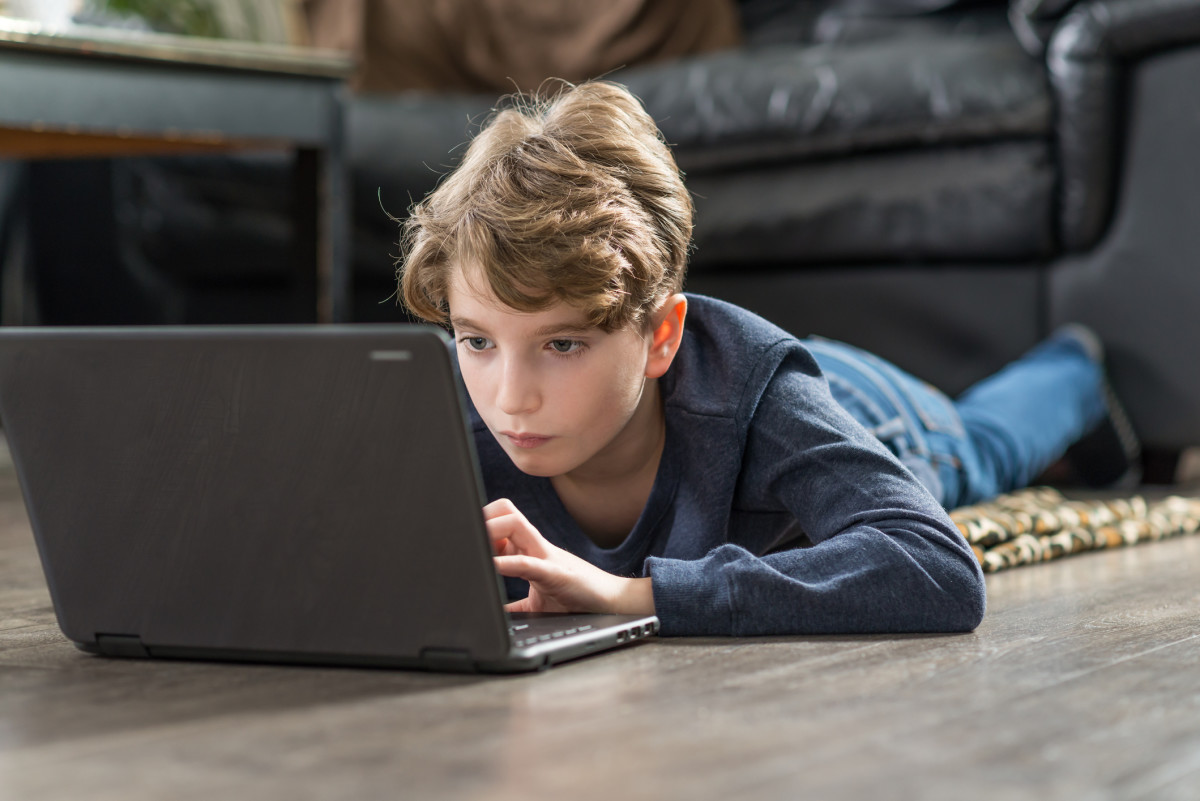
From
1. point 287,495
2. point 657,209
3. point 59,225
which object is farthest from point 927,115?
point 59,225

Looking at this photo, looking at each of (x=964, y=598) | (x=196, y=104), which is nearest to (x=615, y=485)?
(x=964, y=598)

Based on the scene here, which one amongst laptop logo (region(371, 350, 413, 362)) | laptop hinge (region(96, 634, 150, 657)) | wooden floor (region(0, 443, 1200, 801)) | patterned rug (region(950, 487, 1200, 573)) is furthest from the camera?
patterned rug (region(950, 487, 1200, 573))

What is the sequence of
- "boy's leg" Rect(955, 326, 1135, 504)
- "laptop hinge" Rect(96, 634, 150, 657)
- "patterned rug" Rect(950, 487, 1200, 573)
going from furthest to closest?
"boy's leg" Rect(955, 326, 1135, 504) < "patterned rug" Rect(950, 487, 1200, 573) < "laptop hinge" Rect(96, 634, 150, 657)

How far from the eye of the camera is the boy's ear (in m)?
0.89

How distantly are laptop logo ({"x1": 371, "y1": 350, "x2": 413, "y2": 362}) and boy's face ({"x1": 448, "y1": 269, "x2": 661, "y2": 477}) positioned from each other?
0.17 m

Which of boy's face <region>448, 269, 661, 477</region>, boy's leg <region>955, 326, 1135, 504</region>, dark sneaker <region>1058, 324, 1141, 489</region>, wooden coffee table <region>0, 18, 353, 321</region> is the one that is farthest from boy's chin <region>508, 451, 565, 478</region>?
dark sneaker <region>1058, 324, 1141, 489</region>

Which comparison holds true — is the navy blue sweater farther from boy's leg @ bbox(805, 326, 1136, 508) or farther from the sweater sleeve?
boy's leg @ bbox(805, 326, 1136, 508)

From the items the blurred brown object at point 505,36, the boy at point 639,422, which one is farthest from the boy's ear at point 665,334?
the blurred brown object at point 505,36

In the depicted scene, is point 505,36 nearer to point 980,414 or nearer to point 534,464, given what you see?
point 980,414

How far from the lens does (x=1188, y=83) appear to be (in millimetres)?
1611

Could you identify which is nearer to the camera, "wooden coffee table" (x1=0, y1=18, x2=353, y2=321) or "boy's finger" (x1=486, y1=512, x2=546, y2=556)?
"boy's finger" (x1=486, y1=512, x2=546, y2=556)

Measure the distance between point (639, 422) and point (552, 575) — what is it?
0.21 meters

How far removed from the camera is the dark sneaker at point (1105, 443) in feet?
5.50

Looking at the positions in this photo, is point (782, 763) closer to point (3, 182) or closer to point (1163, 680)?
point (1163, 680)
